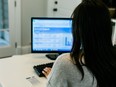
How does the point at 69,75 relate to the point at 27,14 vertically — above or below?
below

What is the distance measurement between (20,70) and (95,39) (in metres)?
0.81

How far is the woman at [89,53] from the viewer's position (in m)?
1.00

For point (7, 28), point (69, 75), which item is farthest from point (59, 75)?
point (7, 28)

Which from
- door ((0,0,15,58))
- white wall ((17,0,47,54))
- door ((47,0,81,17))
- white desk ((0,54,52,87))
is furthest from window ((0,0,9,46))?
white desk ((0,54,52,87))

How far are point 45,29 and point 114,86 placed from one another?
0.96 metres

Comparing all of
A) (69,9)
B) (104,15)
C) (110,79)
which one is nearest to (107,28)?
(104,15)

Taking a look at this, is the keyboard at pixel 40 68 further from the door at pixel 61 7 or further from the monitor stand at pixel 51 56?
the door at pixel 61 7

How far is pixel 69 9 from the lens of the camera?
3.67 meters

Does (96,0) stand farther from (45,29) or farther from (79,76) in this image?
(45,29)

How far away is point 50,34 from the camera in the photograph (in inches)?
73.5

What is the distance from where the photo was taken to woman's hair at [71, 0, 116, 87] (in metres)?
1.00

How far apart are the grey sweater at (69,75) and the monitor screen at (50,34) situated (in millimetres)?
832

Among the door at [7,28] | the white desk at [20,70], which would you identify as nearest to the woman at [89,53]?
the white desk at [20,70]

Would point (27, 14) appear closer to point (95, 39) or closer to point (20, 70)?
point (20, 70)
